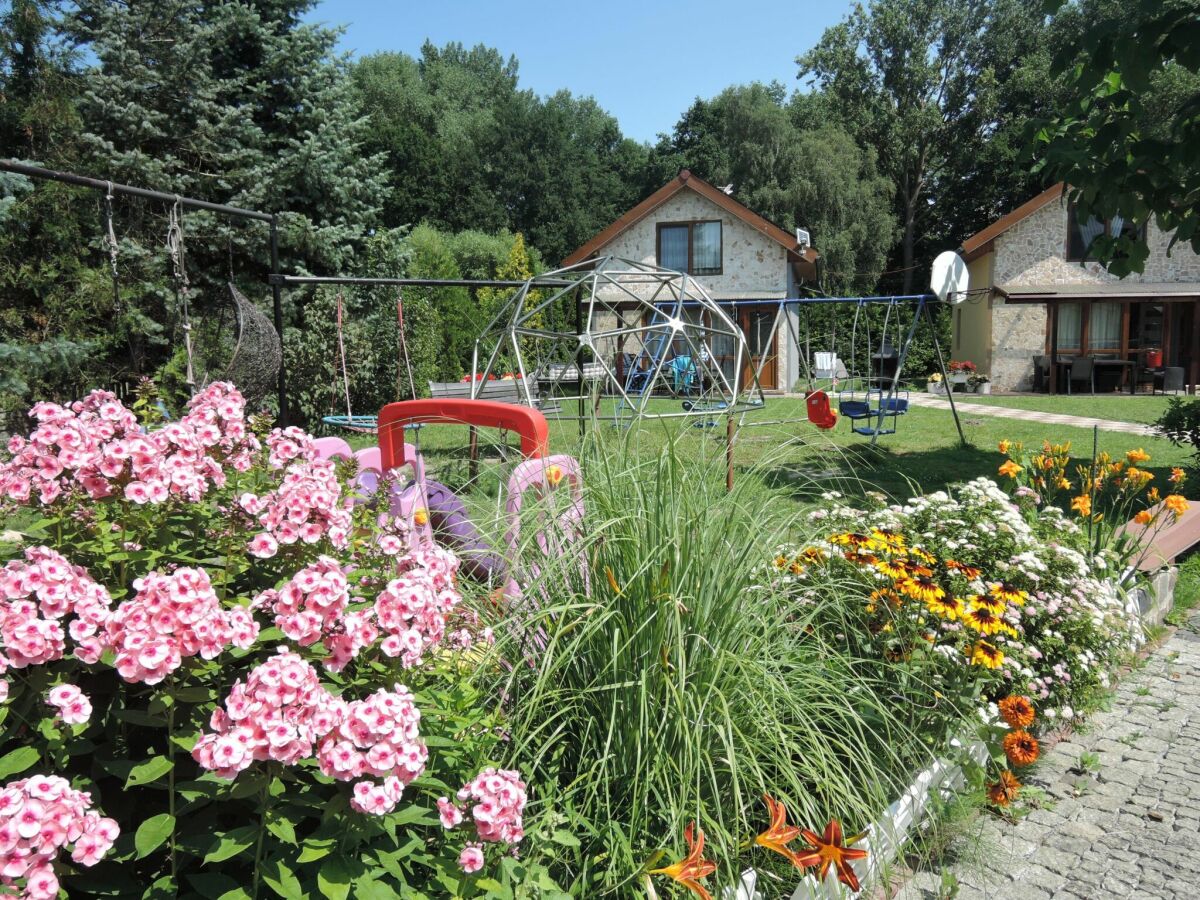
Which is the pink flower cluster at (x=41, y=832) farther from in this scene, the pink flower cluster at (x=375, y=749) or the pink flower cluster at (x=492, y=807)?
the pink flower cluster at (x=492, y=807)

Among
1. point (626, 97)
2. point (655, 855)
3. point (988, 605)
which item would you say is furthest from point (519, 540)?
point (626, 97)

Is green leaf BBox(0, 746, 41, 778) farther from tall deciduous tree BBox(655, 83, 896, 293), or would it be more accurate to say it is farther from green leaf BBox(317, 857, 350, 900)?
tall deciduous tree BBox(655, 83, 896, 293)

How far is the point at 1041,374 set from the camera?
21828 millimetres

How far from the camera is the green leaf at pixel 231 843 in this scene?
1223mm

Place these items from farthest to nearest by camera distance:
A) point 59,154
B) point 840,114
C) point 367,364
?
point 840,114, point 367,364, point 59,154

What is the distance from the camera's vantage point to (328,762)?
123 centimetres

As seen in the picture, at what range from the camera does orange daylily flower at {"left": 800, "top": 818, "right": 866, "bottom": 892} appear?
181 cm

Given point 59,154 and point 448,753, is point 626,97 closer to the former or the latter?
point 59,154

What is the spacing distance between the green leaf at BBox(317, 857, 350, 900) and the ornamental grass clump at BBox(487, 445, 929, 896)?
58 cm

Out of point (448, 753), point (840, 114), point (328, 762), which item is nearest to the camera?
point (328, 762)

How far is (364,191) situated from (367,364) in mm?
3243

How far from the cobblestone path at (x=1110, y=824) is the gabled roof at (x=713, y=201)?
63.8 feet

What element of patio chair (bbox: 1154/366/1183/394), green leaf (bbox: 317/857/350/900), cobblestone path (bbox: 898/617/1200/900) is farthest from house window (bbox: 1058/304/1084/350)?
green leaf (bbox: 317/857/350/900)

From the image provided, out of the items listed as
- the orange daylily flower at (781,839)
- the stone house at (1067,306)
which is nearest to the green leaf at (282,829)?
the orange daylily flower at (781,839)
